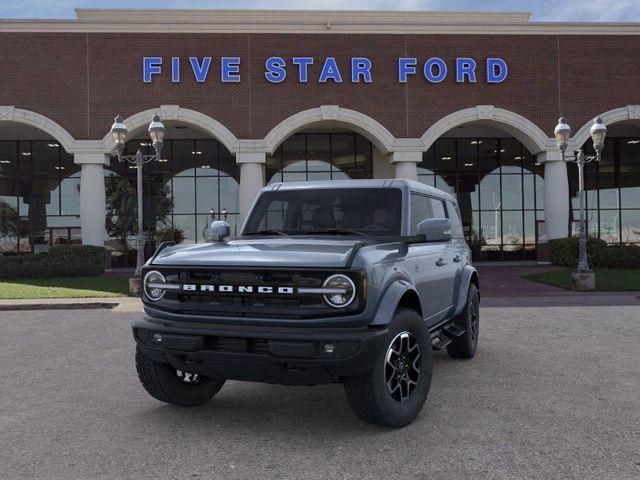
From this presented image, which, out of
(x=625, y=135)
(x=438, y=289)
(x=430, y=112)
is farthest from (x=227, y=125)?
(x=625, y=135)

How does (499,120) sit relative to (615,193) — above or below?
above

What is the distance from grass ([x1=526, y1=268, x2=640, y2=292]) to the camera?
16234mm

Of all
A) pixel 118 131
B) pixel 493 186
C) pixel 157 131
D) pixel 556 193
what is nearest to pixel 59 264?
pixel 118 131

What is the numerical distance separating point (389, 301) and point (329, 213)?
153 cm

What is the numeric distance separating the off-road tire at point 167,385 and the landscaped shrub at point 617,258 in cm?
2007

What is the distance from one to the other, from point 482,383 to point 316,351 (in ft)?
9.07

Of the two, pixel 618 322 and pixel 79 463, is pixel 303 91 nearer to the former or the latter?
pixel 618 322

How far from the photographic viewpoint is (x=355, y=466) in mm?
3639

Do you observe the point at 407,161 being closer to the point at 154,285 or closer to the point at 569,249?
the point at 569,249

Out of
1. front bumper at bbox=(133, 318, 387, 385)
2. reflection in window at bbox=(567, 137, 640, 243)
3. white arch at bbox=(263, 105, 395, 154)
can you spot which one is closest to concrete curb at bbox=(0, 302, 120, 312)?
front bumper at bbox=(133, 318, 387, 385)

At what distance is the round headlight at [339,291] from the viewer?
154 inches

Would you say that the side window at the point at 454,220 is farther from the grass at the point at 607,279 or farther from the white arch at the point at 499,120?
the white arch at the point at 499,120

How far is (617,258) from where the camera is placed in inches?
827

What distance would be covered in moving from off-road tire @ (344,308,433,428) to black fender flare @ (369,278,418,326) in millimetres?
107
